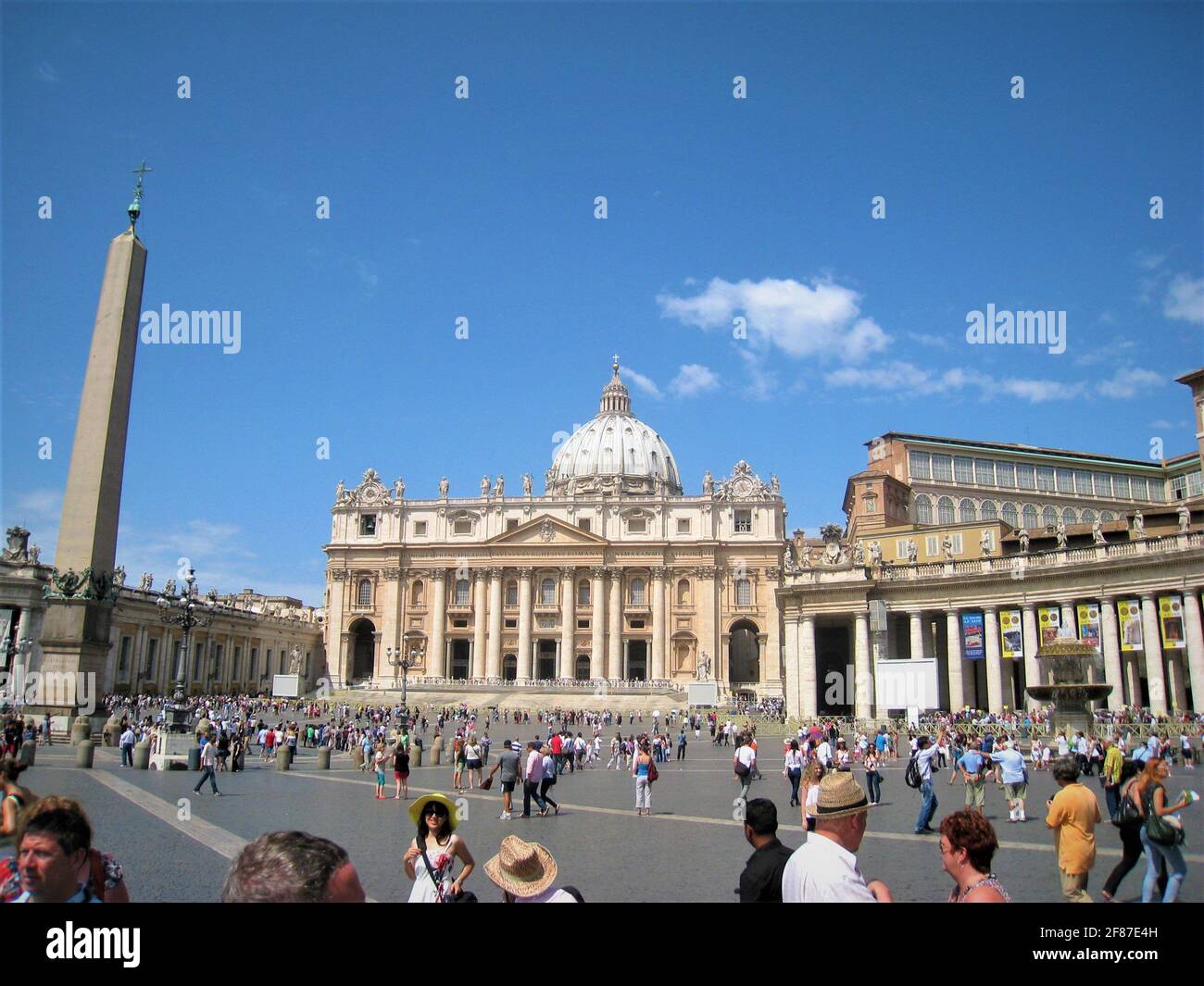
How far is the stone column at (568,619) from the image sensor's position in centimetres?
7712

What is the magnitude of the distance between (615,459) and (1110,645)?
7601 centimetres

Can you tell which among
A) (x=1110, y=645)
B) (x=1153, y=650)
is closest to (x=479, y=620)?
(x=1110, y=645)

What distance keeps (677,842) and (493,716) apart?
4609 cm

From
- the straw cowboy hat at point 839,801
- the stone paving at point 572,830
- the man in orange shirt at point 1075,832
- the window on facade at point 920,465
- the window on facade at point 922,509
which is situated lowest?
the stone paving at point 572,830

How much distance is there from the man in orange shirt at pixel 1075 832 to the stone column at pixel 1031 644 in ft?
101

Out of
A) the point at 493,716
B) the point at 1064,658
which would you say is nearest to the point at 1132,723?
the point at 1064,658

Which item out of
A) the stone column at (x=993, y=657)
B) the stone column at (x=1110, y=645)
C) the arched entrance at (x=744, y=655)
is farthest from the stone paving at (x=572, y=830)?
the arched entrance at (x=744, y=655)

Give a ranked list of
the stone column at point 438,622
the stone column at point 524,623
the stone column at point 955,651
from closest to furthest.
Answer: the stone column at point 955,651, the stone column at point 524,623, the stone column at point 438,622

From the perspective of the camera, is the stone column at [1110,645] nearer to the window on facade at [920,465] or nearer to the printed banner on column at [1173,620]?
the printed banner on column at [1173,620]

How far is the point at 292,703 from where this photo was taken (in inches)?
2254

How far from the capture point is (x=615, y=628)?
253 feet

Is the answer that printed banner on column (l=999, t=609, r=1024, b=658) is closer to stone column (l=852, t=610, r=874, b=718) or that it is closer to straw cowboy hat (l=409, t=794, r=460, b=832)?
stone column (l=852, t=610, r=874, b=718)

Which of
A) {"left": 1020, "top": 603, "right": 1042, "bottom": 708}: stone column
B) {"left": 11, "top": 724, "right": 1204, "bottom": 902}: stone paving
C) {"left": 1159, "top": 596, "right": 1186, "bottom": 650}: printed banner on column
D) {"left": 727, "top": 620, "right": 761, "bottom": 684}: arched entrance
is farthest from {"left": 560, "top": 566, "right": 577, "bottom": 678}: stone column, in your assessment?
{"left": 11, "top": 724, "right": 1204, "bottom": 902}: stone paving

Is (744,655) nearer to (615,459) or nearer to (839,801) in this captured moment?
(615,459)
